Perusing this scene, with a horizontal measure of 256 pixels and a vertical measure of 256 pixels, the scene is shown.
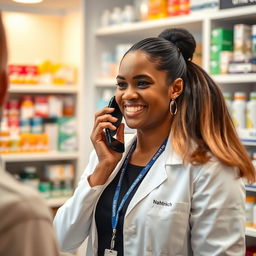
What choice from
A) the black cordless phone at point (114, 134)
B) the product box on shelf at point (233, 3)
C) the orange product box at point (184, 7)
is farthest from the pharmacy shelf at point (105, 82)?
the black cordless phone at point (114, 134)

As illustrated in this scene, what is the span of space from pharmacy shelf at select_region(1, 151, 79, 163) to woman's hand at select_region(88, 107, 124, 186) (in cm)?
214

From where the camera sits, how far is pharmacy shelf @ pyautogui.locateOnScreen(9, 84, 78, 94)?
14.2 ft

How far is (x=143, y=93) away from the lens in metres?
2.04

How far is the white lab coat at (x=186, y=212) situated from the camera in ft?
6.21

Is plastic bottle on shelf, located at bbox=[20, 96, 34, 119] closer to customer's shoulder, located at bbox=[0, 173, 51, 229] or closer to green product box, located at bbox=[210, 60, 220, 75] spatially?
green product box, located at bbox=[210, 60, 220, 75]

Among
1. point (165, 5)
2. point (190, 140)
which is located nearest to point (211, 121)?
point (190, 140)

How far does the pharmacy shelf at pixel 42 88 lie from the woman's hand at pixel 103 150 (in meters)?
2.23

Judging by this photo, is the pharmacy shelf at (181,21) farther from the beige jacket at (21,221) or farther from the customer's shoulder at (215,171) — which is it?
the beige jacket at (21,221)

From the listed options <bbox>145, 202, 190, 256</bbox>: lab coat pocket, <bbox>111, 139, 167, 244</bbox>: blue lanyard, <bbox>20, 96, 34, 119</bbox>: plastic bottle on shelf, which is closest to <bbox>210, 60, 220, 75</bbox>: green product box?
<bbox>111, 139, 167, 244</bbox>: blue lanyard

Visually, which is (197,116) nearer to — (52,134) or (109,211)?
(109,211)

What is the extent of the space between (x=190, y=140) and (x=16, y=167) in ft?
9.66

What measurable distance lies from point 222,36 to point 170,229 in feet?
5.78

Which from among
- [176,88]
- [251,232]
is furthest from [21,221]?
[251,232]

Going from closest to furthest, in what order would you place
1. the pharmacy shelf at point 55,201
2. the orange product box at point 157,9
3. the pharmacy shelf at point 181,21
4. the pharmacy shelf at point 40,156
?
the pharmacy shelf at point 181,21 → the orange product box at point 157,9 → the pharmacy shelf at point 40,156 → the pharmacy shelf at point 55,201
